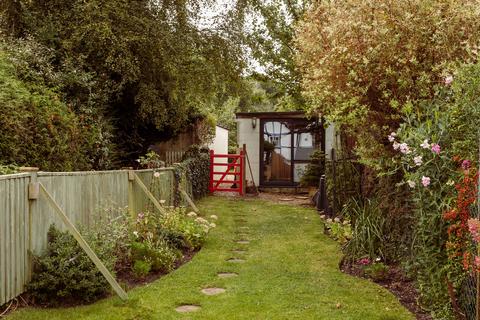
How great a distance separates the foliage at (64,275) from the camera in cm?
425

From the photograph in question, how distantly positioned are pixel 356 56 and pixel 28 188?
3.93 meters

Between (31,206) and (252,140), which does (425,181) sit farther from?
(252,140)

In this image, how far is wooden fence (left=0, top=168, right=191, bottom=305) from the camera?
13.0 ft

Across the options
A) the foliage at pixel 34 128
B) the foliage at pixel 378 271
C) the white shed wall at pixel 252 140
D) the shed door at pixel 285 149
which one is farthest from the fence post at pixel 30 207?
the shed door at pixel 285 149

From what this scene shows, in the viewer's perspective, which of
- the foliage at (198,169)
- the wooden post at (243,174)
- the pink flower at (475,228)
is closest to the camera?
the pink flower at (475,228)

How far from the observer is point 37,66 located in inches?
334

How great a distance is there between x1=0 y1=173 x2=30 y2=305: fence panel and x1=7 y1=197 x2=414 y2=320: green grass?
26cm

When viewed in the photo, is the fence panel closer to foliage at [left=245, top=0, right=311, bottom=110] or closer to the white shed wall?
foliage at [left=245, top=0, right=311, bottom=110]

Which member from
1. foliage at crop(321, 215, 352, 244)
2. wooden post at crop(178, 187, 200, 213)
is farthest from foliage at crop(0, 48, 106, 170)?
foliage at crop(321, 215, 352, 244)

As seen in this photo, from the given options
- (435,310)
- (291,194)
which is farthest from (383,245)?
(291,194)

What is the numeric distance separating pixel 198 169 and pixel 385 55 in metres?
8.55

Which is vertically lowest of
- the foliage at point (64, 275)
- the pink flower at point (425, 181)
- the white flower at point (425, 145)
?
the foliage at point (64, 275)

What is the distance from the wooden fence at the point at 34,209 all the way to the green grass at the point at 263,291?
360mm

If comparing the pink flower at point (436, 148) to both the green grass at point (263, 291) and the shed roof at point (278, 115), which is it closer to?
the green grass at point (263, 291)
